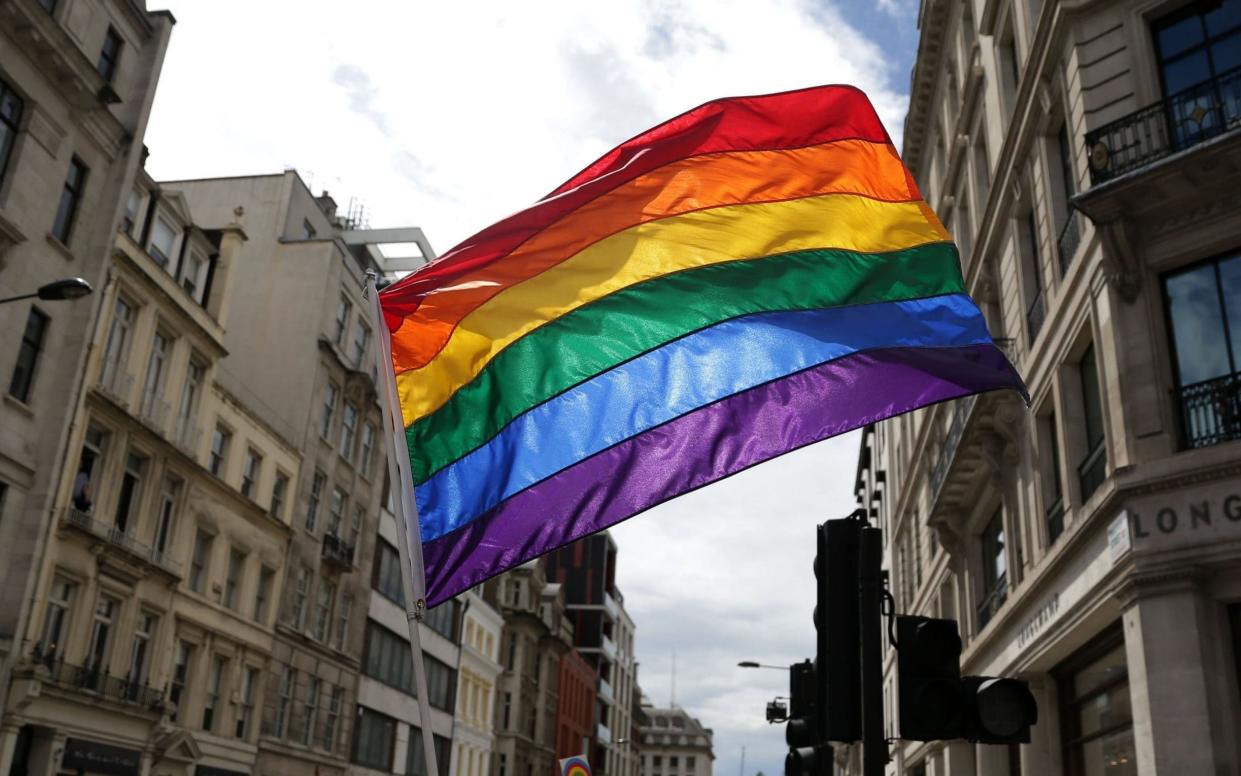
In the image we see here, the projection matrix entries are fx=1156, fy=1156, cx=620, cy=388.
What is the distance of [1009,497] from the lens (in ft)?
75.4

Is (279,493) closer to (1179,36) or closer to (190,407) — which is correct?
(190,407)

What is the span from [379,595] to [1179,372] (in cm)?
4151

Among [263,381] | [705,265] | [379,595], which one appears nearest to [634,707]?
[379,595]

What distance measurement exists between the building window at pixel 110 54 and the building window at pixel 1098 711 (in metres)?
26.0

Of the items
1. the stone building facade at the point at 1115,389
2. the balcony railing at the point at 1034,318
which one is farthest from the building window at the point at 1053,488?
the balcony railing at the point at 1034,318

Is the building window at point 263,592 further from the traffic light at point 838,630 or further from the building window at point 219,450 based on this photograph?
the traffic light at point 838,630

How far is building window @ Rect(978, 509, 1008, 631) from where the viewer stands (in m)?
24.0

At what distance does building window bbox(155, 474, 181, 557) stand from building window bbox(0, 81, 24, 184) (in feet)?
36.2

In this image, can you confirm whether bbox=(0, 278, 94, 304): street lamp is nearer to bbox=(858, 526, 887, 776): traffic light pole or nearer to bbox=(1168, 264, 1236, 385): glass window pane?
bbox=(858, 526, 887, 776): traffic light pole

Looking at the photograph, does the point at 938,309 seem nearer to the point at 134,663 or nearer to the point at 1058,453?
the point at 1058,453

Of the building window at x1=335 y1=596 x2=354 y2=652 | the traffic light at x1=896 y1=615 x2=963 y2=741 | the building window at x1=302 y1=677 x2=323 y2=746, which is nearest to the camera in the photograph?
the traffic light at x1=896 y1=615 x2=963 y2=741

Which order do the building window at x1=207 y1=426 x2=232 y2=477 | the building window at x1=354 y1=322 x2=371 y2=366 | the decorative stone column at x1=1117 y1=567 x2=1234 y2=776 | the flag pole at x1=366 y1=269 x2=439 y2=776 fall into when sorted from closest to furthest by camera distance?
the flag pole at x1=366 y1=269 x2=439 y2=776
the decorative stone column at x1=1117 y1=567 x2=1234 y2=776
the building window at x1=207 y1=426 x2=232 y2=477
the building window at x1=354 y1=322 x2=371 y2=366

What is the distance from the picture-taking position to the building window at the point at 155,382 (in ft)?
108

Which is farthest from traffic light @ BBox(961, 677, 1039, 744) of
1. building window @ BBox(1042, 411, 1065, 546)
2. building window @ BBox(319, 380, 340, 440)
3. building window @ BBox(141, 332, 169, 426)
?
building window @ BBox(319, 380, 340, 440)
